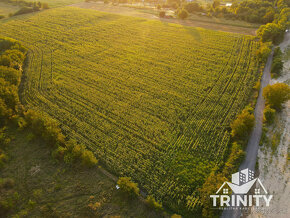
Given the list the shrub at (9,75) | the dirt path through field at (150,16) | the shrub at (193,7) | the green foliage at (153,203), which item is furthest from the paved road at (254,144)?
the shrub at (193,7)

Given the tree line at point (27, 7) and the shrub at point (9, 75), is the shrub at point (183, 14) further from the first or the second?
the tree line at point (27, 7)

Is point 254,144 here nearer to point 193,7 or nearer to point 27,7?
point 193,7

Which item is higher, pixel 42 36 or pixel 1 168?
pixel 42 36

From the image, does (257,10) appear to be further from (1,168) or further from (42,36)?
(1,168)

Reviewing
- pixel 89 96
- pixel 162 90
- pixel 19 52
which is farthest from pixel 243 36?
pixel 19 52

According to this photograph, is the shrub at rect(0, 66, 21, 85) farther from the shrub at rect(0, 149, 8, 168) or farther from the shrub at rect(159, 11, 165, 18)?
the shrub at rect(159, 11, 165, 18)

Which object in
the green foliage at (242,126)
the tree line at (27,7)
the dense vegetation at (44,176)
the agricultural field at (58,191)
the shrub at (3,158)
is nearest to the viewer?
the agricultural field at (58,191)

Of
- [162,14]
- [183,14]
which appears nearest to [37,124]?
[162,14]
